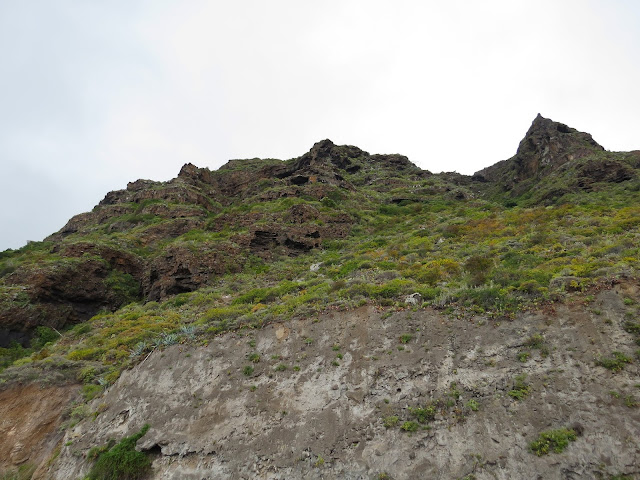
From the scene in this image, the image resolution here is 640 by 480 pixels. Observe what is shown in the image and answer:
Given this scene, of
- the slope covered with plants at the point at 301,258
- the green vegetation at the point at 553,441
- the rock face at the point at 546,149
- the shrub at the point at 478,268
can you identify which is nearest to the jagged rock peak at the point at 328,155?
the slope covered with plants at the point at 301,258

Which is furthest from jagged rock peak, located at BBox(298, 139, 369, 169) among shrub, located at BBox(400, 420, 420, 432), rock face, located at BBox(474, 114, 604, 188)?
shrub, located at BBox(400, 420, 420, 432)

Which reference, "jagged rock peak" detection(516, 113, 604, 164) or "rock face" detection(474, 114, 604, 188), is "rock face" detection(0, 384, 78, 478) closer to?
"rock face" detection(474, 114, 604, 188)

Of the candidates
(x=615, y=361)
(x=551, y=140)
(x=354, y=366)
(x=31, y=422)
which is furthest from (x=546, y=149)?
(x=31, y=422)

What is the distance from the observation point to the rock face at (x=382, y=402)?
8117 millimetres

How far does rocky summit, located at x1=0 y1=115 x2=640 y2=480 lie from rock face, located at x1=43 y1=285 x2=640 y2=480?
4 centimetres

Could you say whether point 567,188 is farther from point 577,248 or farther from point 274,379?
point 274,379

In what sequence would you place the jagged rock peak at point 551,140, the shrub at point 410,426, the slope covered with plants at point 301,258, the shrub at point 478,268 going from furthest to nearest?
the jagged rock peak at point 551,140 < the slope covered with plants at point 301,258 < the shrub at point 478,268 < the shrub at point 410,426

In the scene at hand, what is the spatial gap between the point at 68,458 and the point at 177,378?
376 centimetres

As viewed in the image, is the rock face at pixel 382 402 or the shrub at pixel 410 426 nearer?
the rock face at pixel 382 402

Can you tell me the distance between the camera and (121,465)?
10.5 m

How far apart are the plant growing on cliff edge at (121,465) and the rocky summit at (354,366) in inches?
2.1

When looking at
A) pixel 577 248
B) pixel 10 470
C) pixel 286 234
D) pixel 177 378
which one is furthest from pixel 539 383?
pixel 286 234

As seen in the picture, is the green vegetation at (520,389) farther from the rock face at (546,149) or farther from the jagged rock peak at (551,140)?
the jagged rock peak at (551,140)

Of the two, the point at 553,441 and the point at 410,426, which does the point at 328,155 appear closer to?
the point at 410,426
